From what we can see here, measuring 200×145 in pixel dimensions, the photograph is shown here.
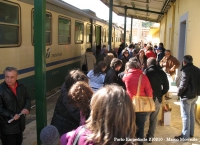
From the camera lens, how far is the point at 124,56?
805cm

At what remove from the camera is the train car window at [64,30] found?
7.80m

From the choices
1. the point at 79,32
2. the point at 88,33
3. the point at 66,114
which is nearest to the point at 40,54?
the point at 66,114

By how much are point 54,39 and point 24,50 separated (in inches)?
71.6

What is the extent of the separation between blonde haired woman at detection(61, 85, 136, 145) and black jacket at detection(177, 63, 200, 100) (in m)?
3.12

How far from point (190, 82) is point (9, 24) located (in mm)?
3615

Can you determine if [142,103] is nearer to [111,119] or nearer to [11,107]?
[11,107]

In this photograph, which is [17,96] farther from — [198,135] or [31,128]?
[198,135]

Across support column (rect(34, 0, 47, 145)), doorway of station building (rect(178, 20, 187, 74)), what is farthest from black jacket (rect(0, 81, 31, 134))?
doorway of station building (rect(178, 20, 187, 74))

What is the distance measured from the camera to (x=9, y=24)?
501 centimetres

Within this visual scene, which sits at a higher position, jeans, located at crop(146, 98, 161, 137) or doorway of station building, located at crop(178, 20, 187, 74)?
doorway of station building, located at crop(178, 20, 187, 74)

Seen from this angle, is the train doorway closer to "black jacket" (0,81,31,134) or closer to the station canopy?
the station canopy

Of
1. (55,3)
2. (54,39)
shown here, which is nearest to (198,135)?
(54,39)

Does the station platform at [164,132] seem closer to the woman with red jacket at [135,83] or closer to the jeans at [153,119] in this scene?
the jeans at [153,119]

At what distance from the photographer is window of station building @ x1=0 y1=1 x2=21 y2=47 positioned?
15.8 feet
